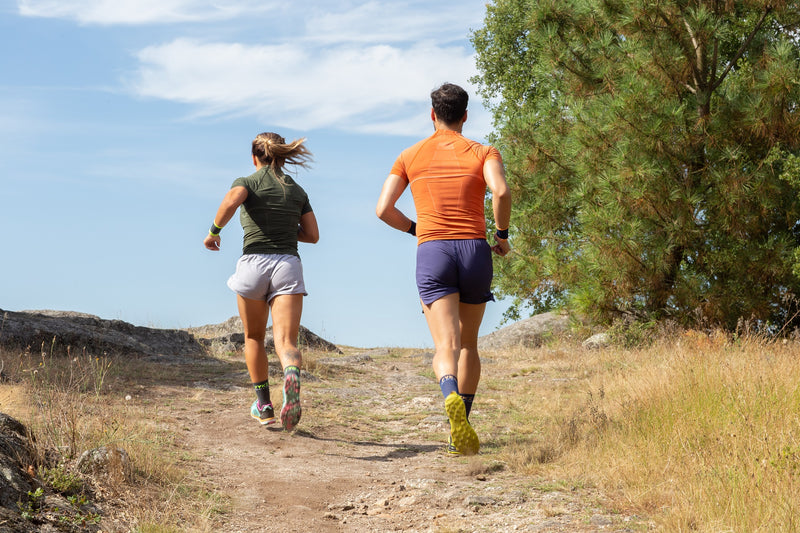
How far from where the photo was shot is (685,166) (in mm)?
13281

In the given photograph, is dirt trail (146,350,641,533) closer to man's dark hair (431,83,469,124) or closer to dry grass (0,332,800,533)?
dry grass (0,332,800,533)

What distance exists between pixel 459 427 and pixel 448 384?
307 mm

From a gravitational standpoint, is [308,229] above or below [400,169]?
below

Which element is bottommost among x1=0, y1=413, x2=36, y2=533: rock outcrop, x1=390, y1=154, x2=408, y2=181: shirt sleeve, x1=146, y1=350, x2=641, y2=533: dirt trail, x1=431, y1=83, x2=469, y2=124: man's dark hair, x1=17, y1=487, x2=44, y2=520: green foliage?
x1=146, y1=350, x2=641, y2=533: dirt trail

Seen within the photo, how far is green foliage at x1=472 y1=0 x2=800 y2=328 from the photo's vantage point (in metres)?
12.7

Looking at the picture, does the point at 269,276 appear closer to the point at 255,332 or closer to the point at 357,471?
the point at 255,332

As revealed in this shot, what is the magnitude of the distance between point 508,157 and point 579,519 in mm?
12646

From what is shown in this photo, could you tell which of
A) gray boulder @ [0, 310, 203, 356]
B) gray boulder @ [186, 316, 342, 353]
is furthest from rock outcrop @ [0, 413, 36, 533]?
gray boulder @ [186, 316, 342, 353]

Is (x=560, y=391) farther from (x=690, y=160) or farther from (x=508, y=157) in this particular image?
(x=508, y=157)

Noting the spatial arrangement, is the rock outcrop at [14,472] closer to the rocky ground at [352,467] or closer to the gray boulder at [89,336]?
the rocky ground at [352,467]

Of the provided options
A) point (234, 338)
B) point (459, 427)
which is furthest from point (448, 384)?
point (234, 338)

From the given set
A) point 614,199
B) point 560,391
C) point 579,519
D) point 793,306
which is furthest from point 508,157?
point 579,519

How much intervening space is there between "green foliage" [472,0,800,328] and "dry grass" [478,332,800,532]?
4.53 meters

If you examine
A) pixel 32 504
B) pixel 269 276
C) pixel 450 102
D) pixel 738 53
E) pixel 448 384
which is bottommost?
pixel 32 504
